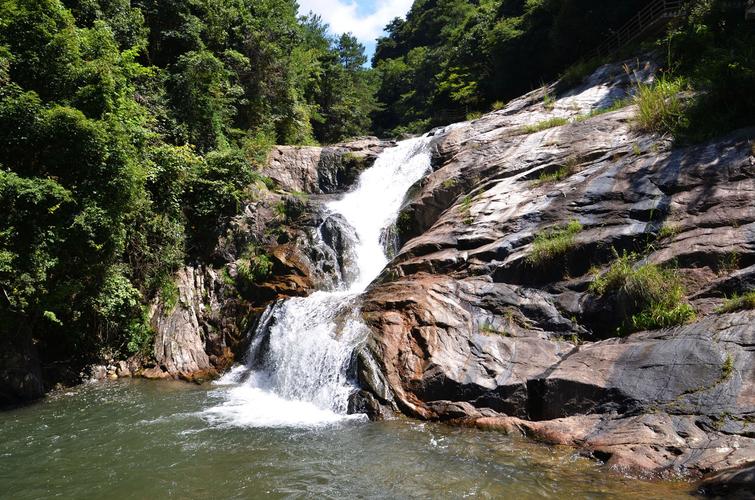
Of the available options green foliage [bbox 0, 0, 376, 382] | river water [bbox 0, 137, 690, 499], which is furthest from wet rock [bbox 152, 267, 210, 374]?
river water [bbox 0, 137, 690, 499]

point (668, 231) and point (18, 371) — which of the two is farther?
point (18, 371)

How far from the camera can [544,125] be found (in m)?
14.7

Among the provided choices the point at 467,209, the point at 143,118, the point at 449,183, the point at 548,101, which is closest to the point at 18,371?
the point at 143,118

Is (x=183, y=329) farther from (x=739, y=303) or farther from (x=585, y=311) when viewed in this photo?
(x=739, y=303)

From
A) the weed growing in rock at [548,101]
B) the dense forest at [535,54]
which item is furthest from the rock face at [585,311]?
the weed growing in rock at [548,101]

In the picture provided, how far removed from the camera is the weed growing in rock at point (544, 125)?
1451cm

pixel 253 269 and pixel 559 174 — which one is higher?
pixel 559 174

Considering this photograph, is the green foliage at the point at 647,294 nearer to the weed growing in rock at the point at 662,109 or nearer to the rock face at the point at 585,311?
the rock face at the point at 585,311

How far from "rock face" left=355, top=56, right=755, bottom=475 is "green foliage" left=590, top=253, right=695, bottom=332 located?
6.7 inches

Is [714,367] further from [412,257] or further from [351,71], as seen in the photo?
[351,71]

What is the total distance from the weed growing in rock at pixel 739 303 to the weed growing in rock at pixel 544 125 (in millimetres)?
8475

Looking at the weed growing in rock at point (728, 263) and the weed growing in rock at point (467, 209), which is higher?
the weed growing in rock at point (467, 209)

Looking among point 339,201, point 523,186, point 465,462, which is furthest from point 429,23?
point 465,462

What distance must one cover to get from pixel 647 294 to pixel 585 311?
3.59ft
